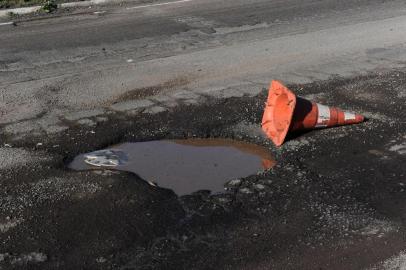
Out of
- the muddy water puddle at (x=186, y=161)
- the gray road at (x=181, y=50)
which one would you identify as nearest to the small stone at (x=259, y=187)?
the muddy water puddle at (x=186, y=161)

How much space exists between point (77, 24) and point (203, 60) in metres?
3.74

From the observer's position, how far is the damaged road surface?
514cm

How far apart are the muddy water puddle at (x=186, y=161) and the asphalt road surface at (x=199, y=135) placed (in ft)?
0.54

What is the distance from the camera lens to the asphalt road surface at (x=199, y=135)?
17.3ft

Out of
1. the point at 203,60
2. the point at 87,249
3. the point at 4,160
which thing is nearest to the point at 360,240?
the point at 87,249

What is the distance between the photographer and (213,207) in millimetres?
5832

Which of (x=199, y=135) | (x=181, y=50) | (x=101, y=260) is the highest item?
(x=181, y=50)

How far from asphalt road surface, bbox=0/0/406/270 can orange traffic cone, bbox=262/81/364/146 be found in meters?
0.14

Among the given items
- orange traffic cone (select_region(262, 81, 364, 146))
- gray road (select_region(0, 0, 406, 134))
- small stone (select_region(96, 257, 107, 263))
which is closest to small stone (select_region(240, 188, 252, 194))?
orange traffic cone (select_region(262, 81, 364, 146))

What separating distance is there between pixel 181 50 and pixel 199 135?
3.86 meters

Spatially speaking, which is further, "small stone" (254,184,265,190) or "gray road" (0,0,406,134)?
"gray road" (0,0,406,134)

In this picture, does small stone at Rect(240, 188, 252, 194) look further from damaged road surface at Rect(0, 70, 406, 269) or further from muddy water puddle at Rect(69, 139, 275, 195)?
muddy water puddle at Rect(69, 139, 275, 195)

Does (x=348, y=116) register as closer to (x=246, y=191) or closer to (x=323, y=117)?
(x=323, y=117)

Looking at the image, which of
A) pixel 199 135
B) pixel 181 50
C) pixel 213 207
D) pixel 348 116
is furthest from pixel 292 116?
pixel 181 50
